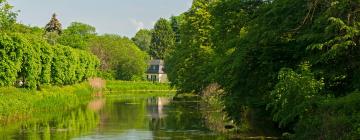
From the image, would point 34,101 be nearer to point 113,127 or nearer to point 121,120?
point 121,120

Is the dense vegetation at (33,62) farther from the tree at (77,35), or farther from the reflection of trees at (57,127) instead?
the tree at (77,35)

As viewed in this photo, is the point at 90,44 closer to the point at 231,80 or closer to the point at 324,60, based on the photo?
the point at 231,80

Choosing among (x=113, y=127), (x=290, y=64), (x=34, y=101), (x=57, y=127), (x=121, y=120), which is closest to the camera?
(x=290, y=64)

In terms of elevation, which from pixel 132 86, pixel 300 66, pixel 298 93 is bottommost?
pixel 298 93

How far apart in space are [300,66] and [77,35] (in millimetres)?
109876

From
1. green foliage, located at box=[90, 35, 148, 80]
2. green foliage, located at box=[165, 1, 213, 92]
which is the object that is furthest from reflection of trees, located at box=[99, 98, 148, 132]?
green foliage, located at box=[90, 35, 148, 80]

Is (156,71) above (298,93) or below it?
above

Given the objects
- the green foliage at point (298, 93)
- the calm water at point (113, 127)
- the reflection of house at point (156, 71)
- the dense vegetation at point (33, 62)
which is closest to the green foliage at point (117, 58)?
the reflection of house at point (156, 71)

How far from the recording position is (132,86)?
400 ft

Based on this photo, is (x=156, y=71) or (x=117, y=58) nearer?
(x=117, y=58)

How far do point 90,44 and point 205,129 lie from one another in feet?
326

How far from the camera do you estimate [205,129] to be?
39.6 metres

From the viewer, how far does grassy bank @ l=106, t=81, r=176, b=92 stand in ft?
378

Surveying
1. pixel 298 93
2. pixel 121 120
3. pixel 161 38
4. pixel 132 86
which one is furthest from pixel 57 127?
pixel 161 38
